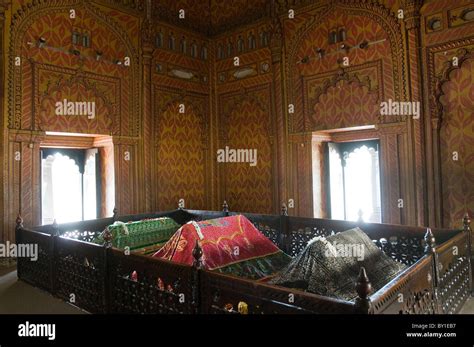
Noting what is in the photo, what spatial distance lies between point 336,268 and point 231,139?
19.1 ft

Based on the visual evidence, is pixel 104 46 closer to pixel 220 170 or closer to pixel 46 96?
pixel 46 96

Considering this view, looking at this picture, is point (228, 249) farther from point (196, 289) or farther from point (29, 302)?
point (29, 302)

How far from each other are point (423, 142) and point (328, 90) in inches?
78.0

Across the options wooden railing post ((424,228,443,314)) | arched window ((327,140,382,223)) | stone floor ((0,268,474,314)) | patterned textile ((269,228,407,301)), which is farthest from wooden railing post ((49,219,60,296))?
arched window ((327,140,382,223))

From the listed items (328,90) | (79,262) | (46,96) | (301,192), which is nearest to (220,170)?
(301,192)

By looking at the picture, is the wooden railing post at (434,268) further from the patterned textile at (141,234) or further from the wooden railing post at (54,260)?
the wooden railing post at (54,260)

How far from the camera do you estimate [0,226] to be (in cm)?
583

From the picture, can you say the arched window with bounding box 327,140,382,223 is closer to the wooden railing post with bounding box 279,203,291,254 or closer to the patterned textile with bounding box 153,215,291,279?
the wooden railing post with bounding box 279,203,291,254

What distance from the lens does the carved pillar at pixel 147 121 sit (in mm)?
7629

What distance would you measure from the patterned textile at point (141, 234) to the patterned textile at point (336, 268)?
2.36 metres

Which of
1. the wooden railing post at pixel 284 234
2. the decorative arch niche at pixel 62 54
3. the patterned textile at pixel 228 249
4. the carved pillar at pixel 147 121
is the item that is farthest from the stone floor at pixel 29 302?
the carved pillar at pixel 147 121

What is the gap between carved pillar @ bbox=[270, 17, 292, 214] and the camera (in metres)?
7.74

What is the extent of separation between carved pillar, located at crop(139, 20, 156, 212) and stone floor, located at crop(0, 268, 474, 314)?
3204 mm

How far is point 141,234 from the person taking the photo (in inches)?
202
